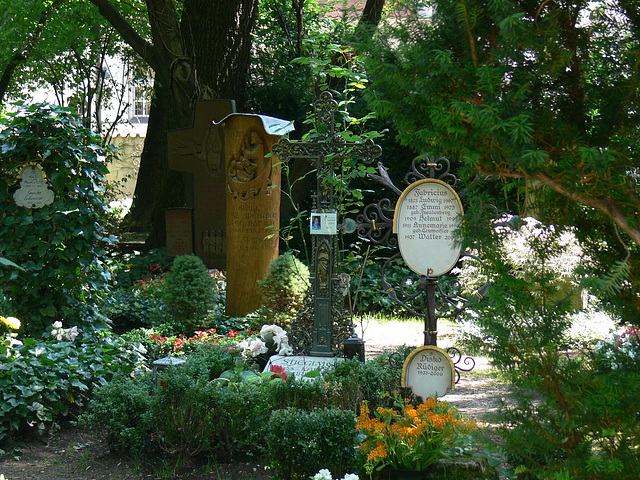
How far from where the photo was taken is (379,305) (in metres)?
11.2

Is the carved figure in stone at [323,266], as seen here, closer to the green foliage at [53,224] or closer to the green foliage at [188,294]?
the green foliage at [53,224]

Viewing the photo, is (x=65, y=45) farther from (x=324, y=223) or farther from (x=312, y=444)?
(x=312, y=444)

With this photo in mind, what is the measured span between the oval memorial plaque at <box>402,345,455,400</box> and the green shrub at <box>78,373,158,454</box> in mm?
2092

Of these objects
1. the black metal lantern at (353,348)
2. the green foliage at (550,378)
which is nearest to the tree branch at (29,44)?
the black metal lantern at (353,348)

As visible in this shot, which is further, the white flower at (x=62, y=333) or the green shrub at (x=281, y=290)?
the green shrub at (x=281, y=290)

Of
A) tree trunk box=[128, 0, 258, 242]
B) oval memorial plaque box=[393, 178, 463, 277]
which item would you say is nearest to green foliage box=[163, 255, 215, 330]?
oval memorial plaque box=[393, 178, 463, 277]

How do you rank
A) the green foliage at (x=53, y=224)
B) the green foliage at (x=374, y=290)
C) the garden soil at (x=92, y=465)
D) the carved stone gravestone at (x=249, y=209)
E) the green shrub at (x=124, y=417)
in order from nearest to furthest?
1. the garden soil at (x=92, y=465)
2. the green shrub at (x=124, y=417)
3. the green foliage at (x=53, y=224)
4. the carved stone gravestone at (x=249, y=209)
5. the green foliage at (x=374, y=290)

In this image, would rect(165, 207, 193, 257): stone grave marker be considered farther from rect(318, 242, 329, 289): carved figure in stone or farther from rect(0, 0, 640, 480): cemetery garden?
rect(318, 242, 329, 289): carved figure in stone

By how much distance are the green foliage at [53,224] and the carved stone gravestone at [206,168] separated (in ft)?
12.7

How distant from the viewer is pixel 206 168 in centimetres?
1069

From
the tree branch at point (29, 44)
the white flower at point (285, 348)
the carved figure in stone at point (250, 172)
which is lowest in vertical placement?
the white flower at point (285, 348)

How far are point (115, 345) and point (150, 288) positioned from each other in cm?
347

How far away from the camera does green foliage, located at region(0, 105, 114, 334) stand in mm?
6422

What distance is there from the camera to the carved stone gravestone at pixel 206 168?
10.5 m
